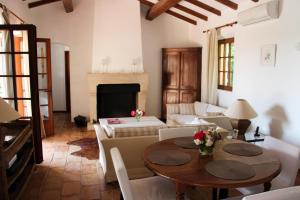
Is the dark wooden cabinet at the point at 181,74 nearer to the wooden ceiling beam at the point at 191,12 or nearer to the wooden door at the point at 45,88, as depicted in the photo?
the wooden ceiling beam at the point at 191,12

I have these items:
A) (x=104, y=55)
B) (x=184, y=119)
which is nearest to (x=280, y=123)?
(x=184, y=119)

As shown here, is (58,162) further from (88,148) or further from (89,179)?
(89,179)

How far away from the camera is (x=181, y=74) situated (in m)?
7.18

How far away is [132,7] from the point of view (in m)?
6.68

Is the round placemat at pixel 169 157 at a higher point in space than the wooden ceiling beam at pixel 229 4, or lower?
lower

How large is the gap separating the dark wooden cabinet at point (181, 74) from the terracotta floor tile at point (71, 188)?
4.33m

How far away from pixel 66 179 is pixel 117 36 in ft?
13.3

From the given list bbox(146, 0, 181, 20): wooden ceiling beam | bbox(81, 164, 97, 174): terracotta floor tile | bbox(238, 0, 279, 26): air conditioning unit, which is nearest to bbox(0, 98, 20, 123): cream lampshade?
bbox(81, 164, 97, 174): terracotta floor tile

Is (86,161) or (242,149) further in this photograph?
(86,161)

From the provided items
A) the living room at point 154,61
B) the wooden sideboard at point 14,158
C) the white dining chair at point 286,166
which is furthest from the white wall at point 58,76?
the white dining chair at point 286,166

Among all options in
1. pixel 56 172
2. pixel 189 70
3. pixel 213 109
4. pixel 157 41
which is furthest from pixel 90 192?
pixel 157 41

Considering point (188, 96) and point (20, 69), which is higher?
point (20, 69)

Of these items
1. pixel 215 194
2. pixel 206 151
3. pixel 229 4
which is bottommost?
pixel 215 194

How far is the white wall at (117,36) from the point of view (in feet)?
21.6
